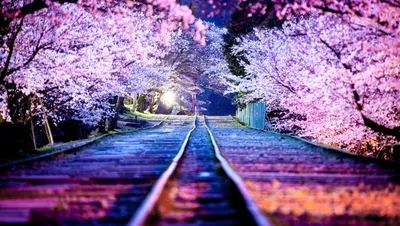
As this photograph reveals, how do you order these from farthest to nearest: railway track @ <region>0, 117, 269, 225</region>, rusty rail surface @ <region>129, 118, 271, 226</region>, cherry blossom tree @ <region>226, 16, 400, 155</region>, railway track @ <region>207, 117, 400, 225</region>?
cherry blossom tree @ <region>226, 16, 400, 155</region> → railway track @ <region>207, 117, 400, 225</region> → railway track @ <region>0, 117, 269, 225</region> → rusty rail surface @ <region>129, 118, 271, 226</region>

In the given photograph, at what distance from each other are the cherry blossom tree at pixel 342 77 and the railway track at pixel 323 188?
3.06m

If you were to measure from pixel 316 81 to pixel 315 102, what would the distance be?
152 inches

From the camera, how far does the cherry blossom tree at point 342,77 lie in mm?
11070

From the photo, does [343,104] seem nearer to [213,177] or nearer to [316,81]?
[316,81]

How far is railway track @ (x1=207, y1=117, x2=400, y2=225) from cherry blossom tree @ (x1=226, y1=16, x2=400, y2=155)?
3055 mm

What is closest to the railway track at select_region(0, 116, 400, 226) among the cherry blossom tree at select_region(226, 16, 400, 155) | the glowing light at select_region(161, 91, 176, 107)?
the cherry blossom tree at select_region(226, 16, 400, 155)

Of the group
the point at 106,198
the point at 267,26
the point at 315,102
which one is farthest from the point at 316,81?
the point at 267,26

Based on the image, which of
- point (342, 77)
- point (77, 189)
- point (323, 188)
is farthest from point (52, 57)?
point (323, 188)

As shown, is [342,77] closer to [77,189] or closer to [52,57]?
[52,57]

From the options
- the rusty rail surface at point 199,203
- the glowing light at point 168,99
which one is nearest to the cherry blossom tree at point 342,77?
the rusty rail surface at point 199,203

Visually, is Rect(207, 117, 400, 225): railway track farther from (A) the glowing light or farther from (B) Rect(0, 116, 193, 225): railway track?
(A) the glowing light

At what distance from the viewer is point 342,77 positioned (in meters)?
11.9

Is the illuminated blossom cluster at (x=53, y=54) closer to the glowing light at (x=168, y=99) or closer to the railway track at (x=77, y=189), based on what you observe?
the railway track at (x=77, y=189)

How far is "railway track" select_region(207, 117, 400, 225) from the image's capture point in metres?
4.11
